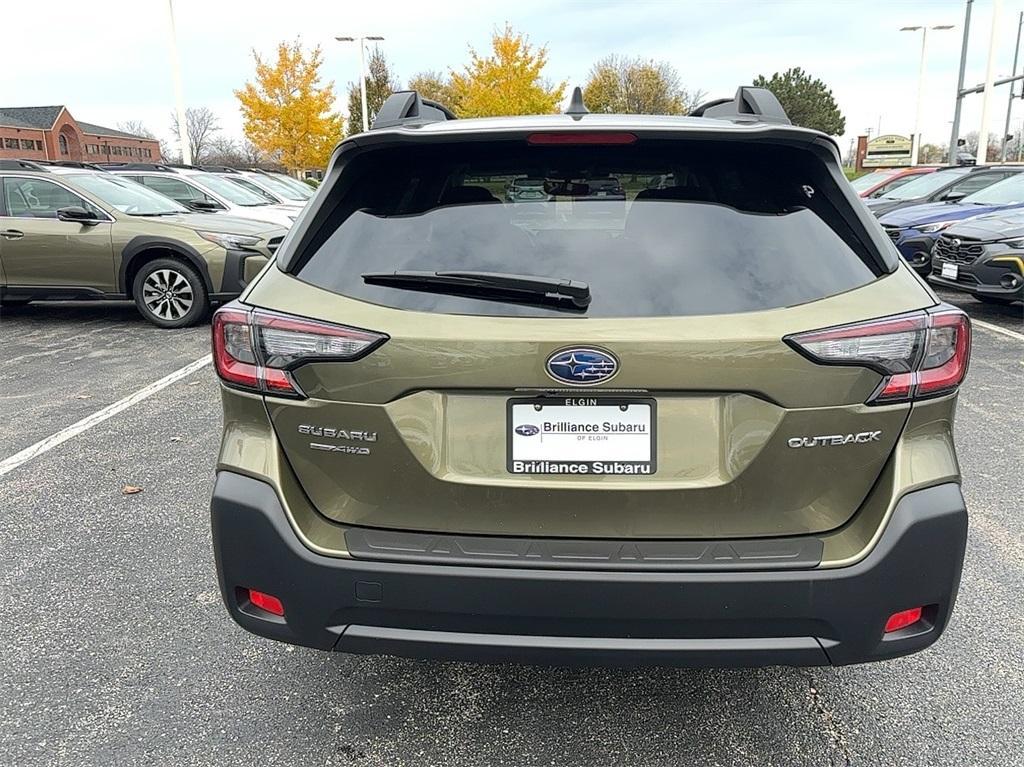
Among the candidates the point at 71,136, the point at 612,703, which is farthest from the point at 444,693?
the point at 71,136

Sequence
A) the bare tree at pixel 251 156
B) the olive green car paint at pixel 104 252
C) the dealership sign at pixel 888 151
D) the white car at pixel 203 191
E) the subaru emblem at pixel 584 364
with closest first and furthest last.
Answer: the subaru emblem at pixel 584 364 → the olive green car paint at pixel 104 252 → the white car at pixel 203 191 → the dealership sign at pixel 888 151 → the bare tree at pixel 251 156

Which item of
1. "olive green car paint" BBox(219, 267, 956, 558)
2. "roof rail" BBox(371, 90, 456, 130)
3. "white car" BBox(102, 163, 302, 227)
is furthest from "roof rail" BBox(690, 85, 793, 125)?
"white car" BBox(102, 163, 302, 227)

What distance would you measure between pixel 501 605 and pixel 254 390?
2.66ft

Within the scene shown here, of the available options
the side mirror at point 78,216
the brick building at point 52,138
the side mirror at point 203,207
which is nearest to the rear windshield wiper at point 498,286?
the side mirror at point 78,216

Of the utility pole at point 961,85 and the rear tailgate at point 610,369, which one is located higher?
the utility pole at point 961,85

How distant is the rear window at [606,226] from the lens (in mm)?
1943

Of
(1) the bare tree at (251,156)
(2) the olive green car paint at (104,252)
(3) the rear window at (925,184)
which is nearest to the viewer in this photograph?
(2) the olive green car paint at (104,252)

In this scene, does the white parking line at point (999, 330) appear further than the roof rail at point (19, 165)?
No

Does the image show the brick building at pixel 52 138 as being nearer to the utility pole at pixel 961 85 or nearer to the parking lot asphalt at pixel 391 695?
the utility pole at pixel 961 85

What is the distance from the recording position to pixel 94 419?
548cm

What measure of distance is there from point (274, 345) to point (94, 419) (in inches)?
164

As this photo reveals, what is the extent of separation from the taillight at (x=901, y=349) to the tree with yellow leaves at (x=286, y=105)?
110 ft

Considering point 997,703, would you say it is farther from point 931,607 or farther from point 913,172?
point 913,172

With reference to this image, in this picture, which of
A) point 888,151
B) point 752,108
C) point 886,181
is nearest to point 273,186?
point 886,181
